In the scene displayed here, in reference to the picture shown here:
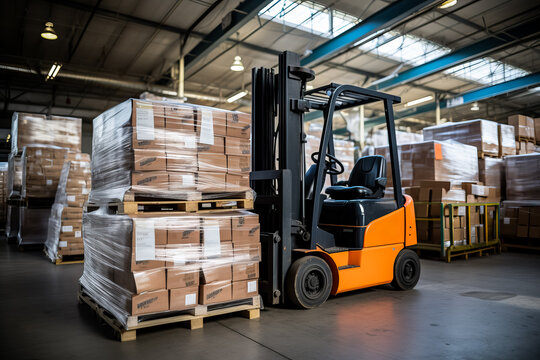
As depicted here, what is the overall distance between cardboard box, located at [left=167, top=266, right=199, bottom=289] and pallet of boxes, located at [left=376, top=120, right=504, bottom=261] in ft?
16.9

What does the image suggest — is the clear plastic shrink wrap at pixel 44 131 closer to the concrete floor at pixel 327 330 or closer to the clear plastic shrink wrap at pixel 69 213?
the clear plastic shrink wrap at pixel 69 213

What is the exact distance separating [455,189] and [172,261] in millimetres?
6071

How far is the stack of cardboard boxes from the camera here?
374 inches

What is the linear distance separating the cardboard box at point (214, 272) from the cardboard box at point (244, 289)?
99 mm

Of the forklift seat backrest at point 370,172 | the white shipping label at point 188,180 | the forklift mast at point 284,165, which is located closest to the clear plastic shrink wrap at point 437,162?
the forklift seat backrest at point 370,172

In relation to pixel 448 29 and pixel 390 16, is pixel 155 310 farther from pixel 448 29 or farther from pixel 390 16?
pixel 448 29

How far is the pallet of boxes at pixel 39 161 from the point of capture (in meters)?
8.16

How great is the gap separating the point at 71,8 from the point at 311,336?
906 centimetres

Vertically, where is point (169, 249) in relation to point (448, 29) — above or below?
below

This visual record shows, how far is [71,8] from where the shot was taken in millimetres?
9094

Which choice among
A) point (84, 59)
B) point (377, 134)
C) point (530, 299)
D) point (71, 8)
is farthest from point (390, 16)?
point (84, 59)

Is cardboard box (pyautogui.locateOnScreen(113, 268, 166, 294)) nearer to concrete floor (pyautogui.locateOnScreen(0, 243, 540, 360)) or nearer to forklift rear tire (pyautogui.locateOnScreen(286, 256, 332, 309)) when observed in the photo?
concrete floor (pyautogui.locateOnScreen(0, 243, 540, 360))

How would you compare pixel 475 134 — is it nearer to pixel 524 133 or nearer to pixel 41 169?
pixel 524 133

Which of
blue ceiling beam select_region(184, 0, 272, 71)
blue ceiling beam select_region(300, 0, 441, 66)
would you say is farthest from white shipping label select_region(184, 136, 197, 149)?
blue ceiling beam select_region(300, 0, 441, 66)
